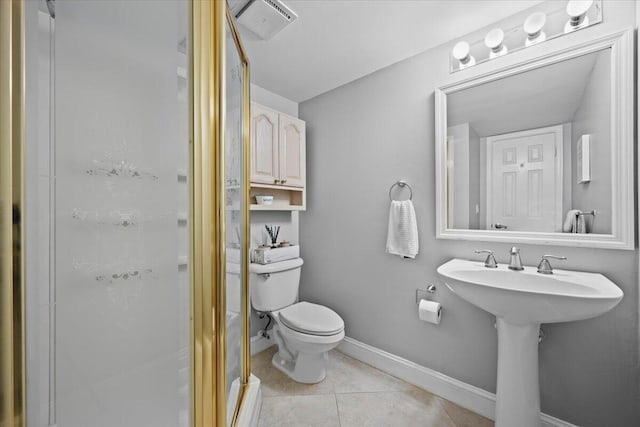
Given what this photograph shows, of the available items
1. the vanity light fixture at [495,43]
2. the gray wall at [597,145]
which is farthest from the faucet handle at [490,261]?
the vanity light fixture at [495,43]

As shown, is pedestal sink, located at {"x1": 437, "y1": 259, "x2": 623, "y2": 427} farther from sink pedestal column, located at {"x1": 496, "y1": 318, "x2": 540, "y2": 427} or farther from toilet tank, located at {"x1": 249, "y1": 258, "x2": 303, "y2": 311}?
toilet tank, located at {"x1": 249, "y1": 258, "x2": 303, "y2": 311}

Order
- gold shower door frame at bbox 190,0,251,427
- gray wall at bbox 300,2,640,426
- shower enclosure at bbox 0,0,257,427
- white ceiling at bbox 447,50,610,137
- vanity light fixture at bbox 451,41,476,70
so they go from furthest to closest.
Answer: vanity light fixture at bbox 451,41,476,70 < white ceiling at bbox 447,50,610,137 < gray wall at bbox 300,2,640,426 < gold shower door frame at bbox 190,0,251,427 < shower enclosure at bbox 0,0,257,427

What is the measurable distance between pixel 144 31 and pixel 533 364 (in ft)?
5.79

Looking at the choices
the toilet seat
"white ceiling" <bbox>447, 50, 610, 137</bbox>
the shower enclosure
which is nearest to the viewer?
the shower enclosure

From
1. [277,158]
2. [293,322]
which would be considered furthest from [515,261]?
[277,158]

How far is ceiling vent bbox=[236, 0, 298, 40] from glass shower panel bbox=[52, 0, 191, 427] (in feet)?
2.76

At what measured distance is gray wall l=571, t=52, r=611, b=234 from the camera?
1147mm

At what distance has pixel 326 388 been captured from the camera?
1.64 meters

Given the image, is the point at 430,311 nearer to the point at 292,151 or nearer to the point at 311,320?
the point at 311,320

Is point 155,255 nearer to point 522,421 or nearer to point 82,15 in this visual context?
point 82,15

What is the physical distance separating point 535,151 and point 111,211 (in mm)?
1755

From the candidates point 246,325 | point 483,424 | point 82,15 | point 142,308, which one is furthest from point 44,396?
point 483,424

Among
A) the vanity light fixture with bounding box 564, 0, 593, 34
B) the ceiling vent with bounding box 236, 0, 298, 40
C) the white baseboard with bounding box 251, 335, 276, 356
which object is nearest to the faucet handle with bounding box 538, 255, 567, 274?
the vanity light fixture with bounding box 564, 0, 593, 34

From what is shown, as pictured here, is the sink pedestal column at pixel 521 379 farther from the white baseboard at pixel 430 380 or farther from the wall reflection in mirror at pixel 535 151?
the wall reflection in mirror at pixel 535 151
